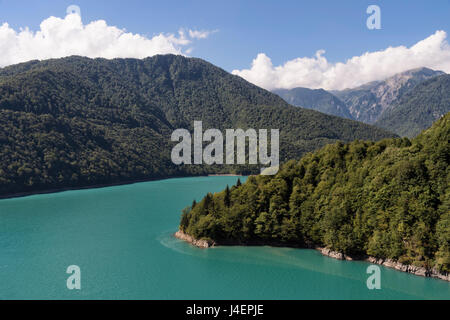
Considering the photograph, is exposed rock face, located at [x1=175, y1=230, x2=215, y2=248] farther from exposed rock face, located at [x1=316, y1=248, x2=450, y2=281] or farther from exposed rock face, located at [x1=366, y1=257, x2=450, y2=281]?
exposed rock face, located at [x1=366, y1=257, x2=450, y2=281]

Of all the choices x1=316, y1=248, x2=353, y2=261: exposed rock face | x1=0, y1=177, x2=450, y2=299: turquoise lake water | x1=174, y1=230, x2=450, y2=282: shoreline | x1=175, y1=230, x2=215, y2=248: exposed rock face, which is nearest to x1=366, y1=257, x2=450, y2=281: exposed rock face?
x1=174, y1=230, x2=450, y2=282: shoreline

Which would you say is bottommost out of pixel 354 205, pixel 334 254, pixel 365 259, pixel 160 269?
pixel 160 269

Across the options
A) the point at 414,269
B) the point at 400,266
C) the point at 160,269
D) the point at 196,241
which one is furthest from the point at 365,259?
the point at 160,269

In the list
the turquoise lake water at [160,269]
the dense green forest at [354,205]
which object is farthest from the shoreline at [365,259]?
the turquoise lake water at [160,269]

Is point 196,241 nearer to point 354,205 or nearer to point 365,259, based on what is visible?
point 354,205
